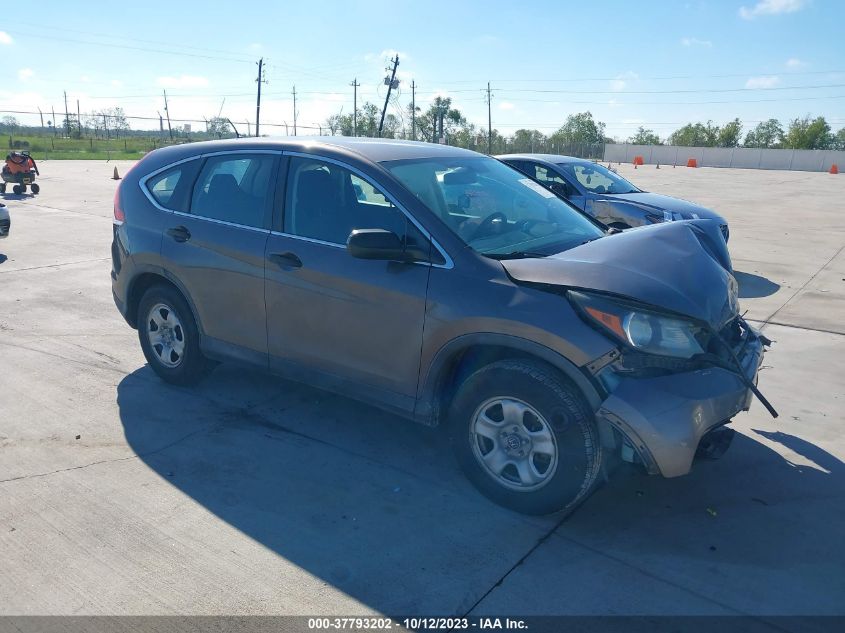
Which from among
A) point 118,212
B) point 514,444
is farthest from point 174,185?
point 514,444

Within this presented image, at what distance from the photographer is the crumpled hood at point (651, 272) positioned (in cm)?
347

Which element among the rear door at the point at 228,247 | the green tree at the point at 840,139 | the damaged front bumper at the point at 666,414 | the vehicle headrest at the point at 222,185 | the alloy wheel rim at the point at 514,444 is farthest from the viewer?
the green tree at the point at 840,139

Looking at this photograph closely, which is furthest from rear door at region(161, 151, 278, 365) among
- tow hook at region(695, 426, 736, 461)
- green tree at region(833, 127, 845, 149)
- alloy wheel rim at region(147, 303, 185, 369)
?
green tree at region(833, 127, 845, 149)

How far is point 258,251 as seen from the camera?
449cm

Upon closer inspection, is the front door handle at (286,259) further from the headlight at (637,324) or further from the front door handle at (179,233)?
the headlight at (637,324)

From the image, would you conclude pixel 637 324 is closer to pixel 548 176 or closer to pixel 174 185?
pixel 174 185

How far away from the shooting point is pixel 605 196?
394 inches

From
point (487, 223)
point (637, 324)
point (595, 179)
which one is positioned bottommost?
point (637, 324)

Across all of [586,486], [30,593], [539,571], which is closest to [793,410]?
[586,486]

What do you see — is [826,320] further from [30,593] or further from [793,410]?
[30,593]

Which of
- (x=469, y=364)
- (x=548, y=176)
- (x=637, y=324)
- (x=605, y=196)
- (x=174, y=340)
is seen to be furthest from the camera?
(x=548, y=176)

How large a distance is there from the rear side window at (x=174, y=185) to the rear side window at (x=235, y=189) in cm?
8

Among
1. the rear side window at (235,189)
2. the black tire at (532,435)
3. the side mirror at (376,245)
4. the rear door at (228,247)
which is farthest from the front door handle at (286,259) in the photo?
the black tire at (532,435)

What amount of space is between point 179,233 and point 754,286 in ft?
25.2
